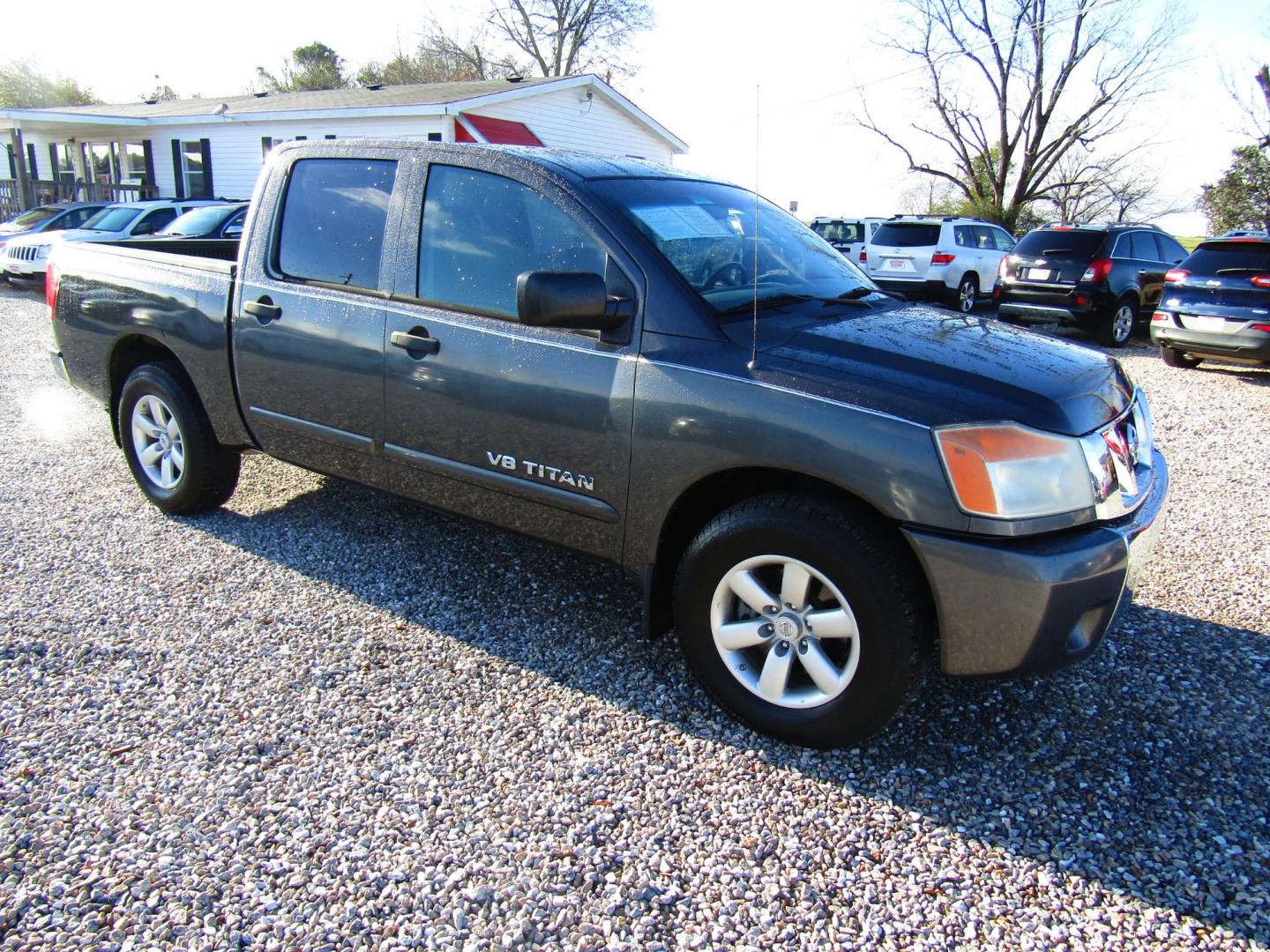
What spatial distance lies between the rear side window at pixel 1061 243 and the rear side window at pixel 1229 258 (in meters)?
2.12

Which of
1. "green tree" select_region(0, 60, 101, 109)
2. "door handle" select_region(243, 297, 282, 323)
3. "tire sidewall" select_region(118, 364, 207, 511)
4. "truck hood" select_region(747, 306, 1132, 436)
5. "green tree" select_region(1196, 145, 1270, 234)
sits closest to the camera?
"truck hood" select_region(747, 306, 1132, 436)

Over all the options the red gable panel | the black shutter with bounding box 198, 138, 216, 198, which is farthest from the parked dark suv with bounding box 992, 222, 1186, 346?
the black shutter with bounding box 198, 138, 216, 198

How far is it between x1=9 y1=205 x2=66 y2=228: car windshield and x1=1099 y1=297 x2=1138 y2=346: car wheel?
58.6 feet

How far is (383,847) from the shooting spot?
2.39 m

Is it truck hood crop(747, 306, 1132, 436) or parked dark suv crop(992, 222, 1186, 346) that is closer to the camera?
truck hood crop(747, 306, 1132, 436)

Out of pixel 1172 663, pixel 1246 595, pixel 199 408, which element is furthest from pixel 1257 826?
pixel 199 408

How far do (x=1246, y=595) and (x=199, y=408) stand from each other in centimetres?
495

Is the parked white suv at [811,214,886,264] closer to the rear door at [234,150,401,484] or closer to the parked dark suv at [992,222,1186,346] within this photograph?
the parked dark suv at [992,222,1186,346]

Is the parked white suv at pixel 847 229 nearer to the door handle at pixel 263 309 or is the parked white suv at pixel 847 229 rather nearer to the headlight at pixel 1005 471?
the door handle at pixel 263 309

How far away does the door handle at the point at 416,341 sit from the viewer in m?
3.40

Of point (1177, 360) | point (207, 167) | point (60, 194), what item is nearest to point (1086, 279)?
point (1177, 360)

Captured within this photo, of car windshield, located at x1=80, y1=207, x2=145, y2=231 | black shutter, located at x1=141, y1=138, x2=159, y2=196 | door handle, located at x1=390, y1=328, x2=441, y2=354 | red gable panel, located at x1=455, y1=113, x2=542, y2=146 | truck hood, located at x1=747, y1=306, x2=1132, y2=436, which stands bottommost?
car windshield, located at x1=80, y1=207, x2=145, y2=231

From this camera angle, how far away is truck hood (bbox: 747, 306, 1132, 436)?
255 centimetres

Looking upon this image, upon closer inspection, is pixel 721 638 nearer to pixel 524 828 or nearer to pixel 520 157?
pixel 524 828
